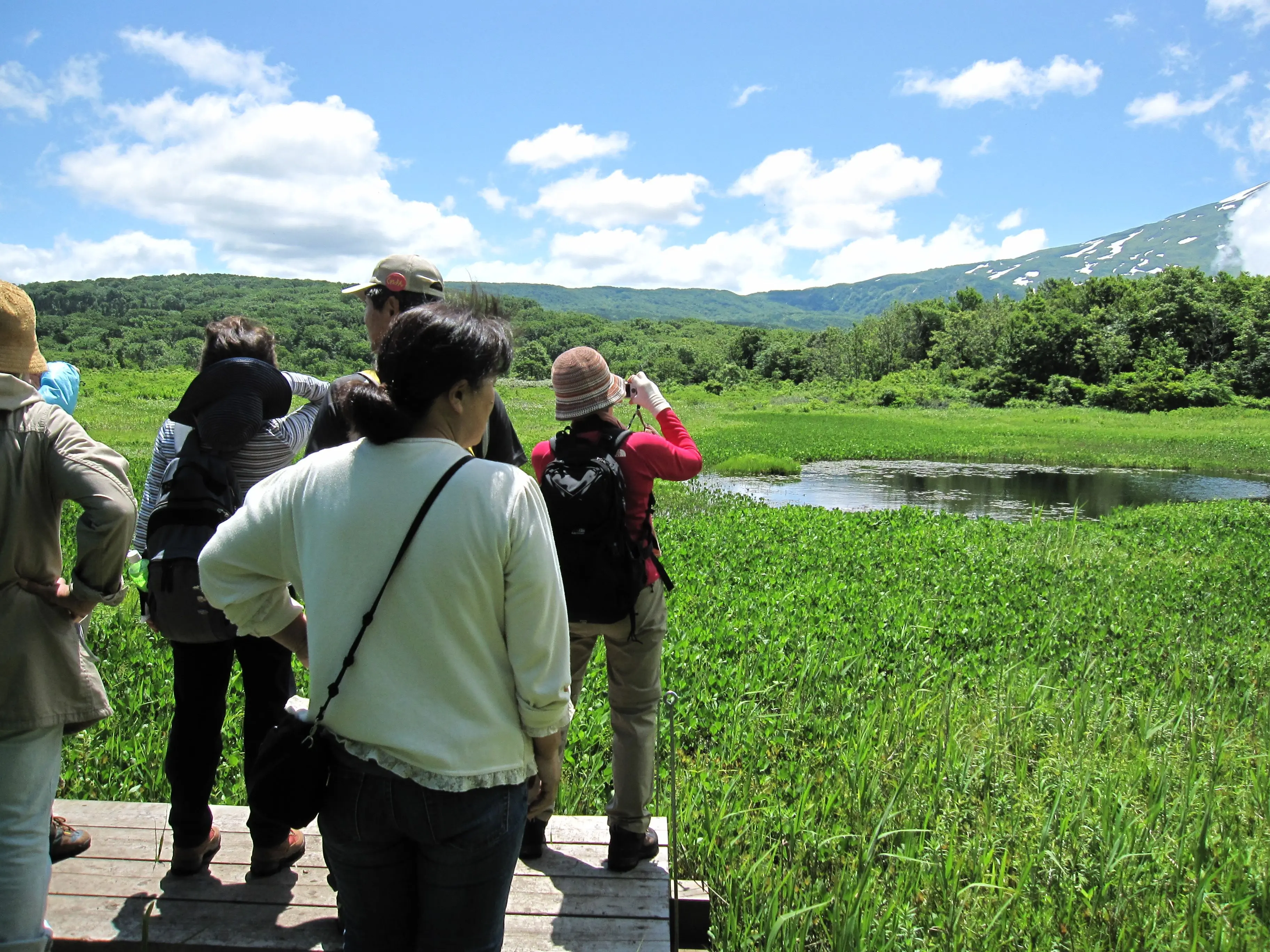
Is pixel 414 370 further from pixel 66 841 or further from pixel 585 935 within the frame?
pixel 66 841

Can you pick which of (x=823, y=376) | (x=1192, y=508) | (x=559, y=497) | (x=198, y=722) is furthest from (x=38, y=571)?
(x=823, y=376)

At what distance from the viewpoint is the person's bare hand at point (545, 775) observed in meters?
1.64

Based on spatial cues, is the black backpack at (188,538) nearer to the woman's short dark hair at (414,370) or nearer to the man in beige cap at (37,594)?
the man in beige cap at (37,594)

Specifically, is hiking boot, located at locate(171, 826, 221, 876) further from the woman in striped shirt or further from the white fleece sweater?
the white fleece sweater

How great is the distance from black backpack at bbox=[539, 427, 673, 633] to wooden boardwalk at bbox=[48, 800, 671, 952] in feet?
2.60

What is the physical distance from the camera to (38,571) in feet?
6.50

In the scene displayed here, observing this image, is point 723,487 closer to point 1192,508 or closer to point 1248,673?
point 1192,508

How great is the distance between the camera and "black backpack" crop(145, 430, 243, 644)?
7.48 ft

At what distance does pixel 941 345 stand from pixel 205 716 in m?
73.5

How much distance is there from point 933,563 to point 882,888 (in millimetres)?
7409

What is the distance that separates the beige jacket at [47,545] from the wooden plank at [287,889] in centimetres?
64

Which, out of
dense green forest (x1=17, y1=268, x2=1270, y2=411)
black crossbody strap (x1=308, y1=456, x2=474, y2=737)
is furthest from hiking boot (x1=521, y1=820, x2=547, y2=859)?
dense green forest (x1=17, y1=268, x2=1270, y2=411)

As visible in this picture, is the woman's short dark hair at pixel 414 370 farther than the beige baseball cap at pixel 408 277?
No

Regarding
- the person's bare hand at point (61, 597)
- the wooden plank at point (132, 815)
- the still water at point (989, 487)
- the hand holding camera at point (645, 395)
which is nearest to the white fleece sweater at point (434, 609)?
the person's bare hand at point (61, 597)
